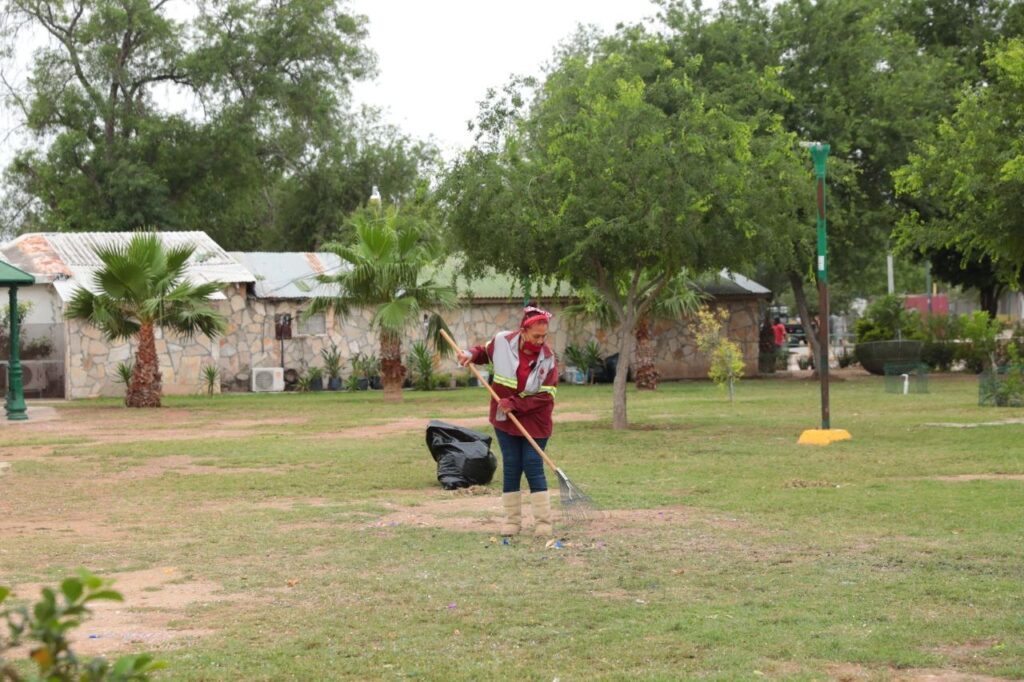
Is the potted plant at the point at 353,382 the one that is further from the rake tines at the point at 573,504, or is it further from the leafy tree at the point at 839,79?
the rake tines at the point at 573,504

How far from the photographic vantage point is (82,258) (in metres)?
34.1

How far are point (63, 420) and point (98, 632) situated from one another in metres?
19.2

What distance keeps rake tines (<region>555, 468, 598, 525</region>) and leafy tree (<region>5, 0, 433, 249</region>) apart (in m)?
33.7

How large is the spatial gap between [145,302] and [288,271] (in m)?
9.61

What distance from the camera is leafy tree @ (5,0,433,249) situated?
4353 centimetres

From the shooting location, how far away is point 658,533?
35.0ft

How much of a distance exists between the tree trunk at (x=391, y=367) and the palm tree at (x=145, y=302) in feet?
12.5

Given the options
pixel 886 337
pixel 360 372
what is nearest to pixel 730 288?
pixel 886 337

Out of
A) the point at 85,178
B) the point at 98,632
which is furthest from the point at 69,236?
the point at 98,632

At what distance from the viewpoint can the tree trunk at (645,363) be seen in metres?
35.1

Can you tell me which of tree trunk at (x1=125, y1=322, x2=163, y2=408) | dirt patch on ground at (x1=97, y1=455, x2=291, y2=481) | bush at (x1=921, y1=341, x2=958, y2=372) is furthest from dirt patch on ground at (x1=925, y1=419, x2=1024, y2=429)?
bush at (x1=921, y1=341, x2=958, y2=372)

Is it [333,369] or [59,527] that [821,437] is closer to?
[59,527]

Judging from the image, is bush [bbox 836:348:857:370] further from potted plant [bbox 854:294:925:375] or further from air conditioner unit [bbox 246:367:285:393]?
air conditioner unit [bbox 246:367:285:393]

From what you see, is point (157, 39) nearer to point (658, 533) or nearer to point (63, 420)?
point (63, 420)
